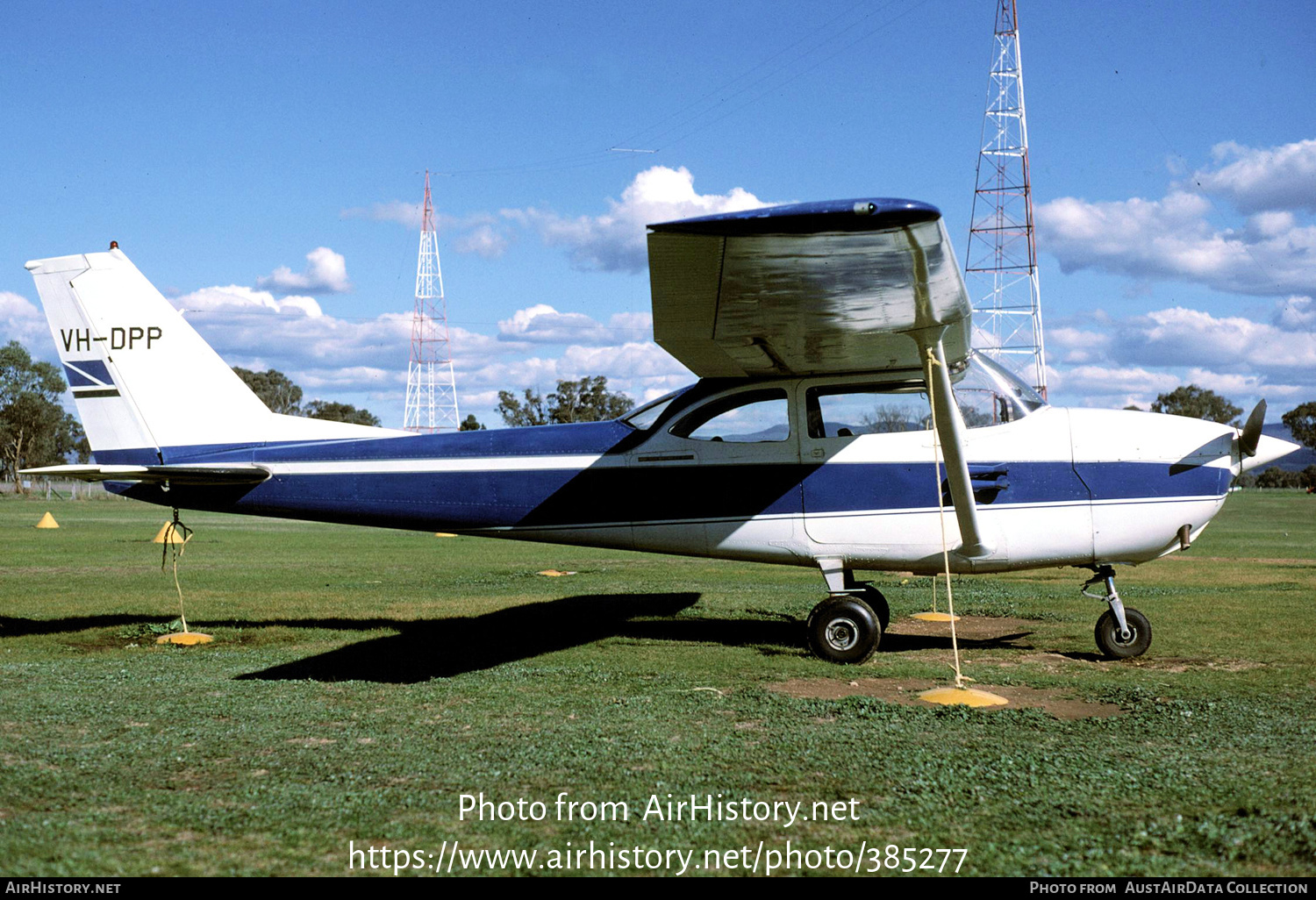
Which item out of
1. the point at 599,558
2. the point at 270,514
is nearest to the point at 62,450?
the point at 599,558

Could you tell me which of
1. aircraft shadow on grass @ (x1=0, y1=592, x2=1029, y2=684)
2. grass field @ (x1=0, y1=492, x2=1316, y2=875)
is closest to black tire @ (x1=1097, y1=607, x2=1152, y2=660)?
grass field @ (x1=0, y1=492, x2=1316, y2=875)

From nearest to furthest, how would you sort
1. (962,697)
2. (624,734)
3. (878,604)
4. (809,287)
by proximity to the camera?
(624,734), (809,287), (962,697), (878,604)

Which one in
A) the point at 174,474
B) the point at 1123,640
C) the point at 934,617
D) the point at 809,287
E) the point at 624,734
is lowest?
the point at 934,617

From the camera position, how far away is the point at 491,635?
Answer: 9.53m

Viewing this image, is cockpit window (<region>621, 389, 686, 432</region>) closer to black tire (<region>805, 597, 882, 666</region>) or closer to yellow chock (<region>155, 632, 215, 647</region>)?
black tire (<region>805, 597, 882, 666</region>)

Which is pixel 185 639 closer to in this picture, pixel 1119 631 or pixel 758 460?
pixel 758 460

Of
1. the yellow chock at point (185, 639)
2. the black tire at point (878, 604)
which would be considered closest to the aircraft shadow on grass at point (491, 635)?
the black tire at point (878, 604)

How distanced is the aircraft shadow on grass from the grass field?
0.20ft

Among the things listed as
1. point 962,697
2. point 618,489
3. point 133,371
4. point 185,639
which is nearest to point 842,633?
point 962,697

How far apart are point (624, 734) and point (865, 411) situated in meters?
3.94

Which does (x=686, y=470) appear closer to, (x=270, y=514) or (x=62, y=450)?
(x=270, y=514)
